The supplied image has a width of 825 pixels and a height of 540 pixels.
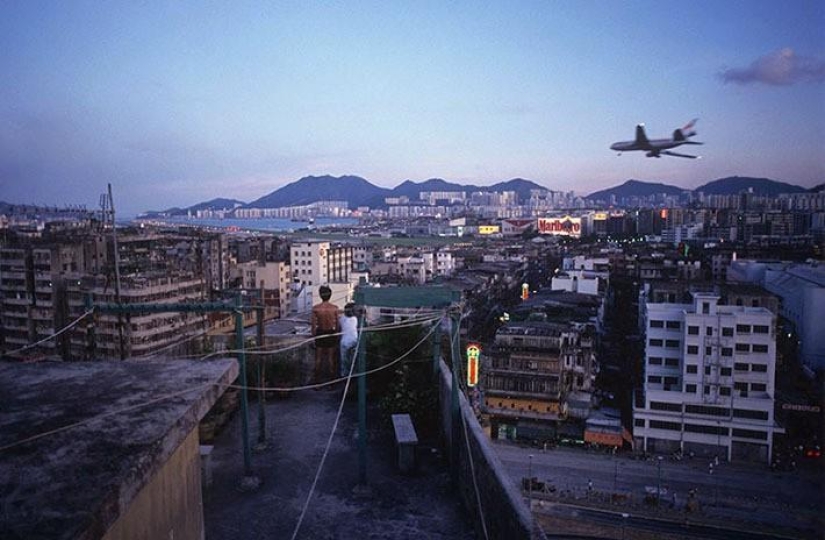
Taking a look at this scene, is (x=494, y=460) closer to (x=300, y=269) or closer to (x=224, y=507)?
(x=224, y=507)

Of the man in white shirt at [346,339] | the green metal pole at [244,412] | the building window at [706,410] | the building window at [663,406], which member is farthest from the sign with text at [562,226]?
the green metal pole at [244,412]

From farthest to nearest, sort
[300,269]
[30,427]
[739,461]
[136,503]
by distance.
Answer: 1. [300,269]
2. [739,461]
3. [30,427]
4. [136,503]

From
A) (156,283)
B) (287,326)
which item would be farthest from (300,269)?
(156,283)

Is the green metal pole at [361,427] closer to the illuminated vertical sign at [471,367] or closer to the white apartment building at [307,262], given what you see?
the illuminated vertical sign at [471,367]

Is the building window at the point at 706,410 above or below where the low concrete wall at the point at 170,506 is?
below

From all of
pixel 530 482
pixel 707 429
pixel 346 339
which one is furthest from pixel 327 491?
pixel 707 429

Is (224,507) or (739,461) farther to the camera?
(739,461)
